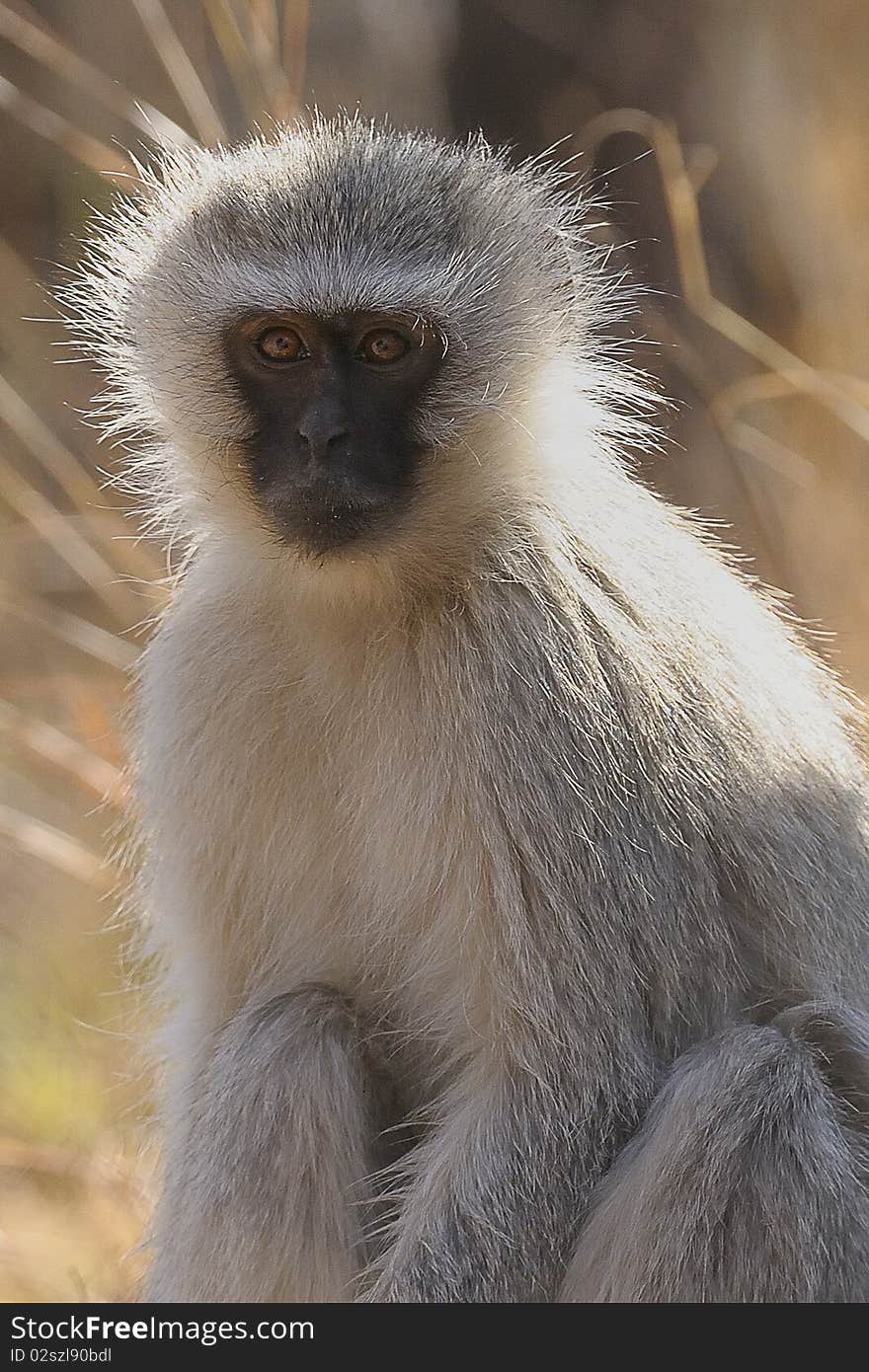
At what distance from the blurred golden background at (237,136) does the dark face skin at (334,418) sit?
4.13 ft

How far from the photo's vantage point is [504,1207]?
3254mm

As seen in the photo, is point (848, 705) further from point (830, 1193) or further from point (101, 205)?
point (101, 205)

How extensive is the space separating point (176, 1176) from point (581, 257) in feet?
6.92

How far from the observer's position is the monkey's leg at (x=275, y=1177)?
3383mm

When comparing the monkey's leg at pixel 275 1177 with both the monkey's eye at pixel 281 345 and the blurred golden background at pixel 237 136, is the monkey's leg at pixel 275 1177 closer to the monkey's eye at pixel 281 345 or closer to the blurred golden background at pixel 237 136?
the blurred golden background at pixel 237 136

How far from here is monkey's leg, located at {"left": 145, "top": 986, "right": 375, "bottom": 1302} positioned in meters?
3.38

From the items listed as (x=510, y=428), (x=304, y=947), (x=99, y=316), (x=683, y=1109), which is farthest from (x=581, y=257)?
(x=683, y=1109)

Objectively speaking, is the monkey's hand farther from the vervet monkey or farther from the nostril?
the nostril

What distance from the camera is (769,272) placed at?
7.59 m

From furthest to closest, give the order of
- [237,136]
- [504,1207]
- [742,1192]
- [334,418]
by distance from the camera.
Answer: [237,136], [334,418], [504,1207], [742,1192]

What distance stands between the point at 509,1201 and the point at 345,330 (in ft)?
5.29

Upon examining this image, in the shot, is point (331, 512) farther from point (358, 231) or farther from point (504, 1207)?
point (504, 1207)

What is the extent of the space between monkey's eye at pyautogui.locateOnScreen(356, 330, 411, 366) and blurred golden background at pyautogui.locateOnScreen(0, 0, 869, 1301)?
130cm

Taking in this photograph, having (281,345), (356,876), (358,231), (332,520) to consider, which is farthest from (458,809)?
(358,231)
